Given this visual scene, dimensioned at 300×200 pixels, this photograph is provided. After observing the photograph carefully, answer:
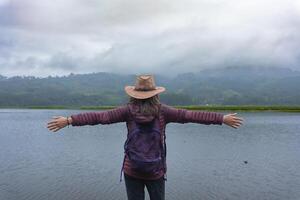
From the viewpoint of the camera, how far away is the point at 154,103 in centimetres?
712

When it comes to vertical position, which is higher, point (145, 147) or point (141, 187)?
point (145, 147)

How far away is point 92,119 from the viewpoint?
7340mm

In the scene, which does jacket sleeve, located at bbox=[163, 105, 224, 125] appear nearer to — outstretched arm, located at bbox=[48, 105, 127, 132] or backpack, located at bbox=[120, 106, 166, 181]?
backpack, located at bbox=[120, 106, 166, 181]

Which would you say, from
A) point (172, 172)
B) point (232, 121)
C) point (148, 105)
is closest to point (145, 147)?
point (148, 105)

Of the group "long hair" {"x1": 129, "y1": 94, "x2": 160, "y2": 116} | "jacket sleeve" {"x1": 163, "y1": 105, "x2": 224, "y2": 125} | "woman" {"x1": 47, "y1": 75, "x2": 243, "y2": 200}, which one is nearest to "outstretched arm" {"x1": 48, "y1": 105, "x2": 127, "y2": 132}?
"woman" {"x1": 47, "y1": 75, "x2": 243, "y2": 200}

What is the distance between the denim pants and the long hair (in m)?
1.06

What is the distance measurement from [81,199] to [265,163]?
629 inches

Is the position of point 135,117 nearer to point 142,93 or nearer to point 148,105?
point 148,105

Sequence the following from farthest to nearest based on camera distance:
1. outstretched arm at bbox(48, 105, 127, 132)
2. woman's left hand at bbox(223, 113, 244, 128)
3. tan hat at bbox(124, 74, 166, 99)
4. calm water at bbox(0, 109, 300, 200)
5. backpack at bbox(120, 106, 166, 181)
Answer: calm water at bbox(0, 109, 300, 200), woman's left hand at bbox(223, 113, 244, 128), outstretched arm at bbox(48, 105, 127, 132), tan hat at bbox(124, 74, 166, 99), backpack at bbox(120, 106, 166, 181)

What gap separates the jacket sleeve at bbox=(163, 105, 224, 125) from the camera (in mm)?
7207

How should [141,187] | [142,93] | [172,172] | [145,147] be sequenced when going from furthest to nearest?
[172,172] → [141,187] → [142,93] → [145,147]

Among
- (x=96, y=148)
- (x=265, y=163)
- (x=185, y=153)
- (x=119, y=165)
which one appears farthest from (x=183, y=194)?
(x=96, y=148)

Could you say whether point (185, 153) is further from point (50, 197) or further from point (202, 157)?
point (50, 197)

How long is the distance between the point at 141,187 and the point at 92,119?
4.38 feet
